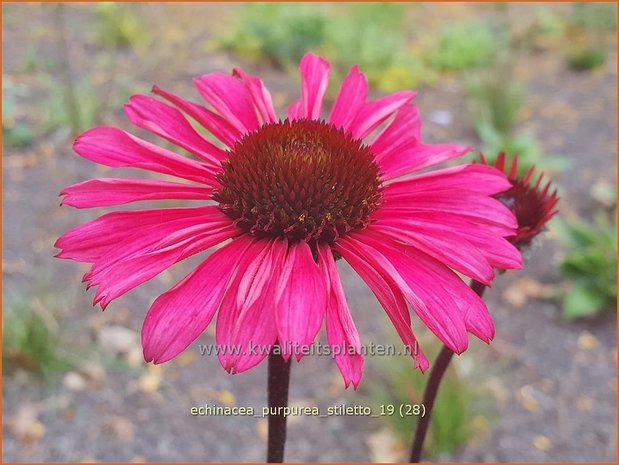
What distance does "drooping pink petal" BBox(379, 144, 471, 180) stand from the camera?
0.76 m

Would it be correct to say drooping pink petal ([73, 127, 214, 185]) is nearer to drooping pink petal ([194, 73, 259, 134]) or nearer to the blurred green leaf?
drooping pink petal ([194, 73, 259, 134])

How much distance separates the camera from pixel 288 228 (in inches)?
25.3

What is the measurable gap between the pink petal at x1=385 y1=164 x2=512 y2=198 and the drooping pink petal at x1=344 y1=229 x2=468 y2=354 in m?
0.10

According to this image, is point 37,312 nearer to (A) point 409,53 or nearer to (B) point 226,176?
(B) point 226,176

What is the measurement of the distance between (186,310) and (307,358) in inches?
57.9

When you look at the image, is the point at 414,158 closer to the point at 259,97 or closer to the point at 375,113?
the point at 375,113

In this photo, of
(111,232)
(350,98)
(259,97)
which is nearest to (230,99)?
(259,97)

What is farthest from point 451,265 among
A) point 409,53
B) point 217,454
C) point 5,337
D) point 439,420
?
point 409,53

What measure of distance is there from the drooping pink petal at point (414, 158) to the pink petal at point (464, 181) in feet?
0.08

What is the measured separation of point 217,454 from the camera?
1.70 meters

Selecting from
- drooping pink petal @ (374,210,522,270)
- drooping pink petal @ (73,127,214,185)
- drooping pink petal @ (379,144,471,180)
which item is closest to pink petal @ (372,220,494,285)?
drooping pink petal @ (374,210,522,270)

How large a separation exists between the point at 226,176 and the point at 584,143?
286 centimetres

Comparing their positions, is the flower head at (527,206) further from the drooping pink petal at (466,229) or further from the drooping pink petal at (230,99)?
the drooping pink petal at (230,99)

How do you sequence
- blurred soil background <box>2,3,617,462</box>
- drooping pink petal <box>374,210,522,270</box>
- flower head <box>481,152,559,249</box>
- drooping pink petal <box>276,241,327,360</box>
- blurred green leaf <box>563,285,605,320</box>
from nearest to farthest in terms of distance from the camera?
drooping pink petal <box>276,241,327,360</box>, drooping pink petal <box>374,210,522,270</box>, flower head <box>481,152,559,249</box>, blurred soil background <box>2,3,617,462</box>, blurred green leaf <box>563,285,605,320</box>
